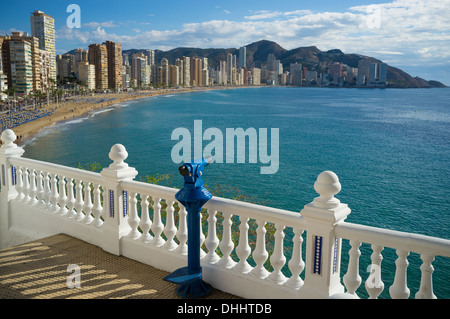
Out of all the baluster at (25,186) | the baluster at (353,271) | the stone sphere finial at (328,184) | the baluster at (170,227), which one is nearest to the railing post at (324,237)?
the stone sphere finial at (328,184)

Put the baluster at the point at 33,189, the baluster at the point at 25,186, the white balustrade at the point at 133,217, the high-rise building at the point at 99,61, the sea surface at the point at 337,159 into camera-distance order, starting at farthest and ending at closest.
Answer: the high-rise building at the point at 99,61 → the sea surface at the point at 337,159 → the baluster at the point at 25,186 → the baluster at the point at 33,189 → the white balustrade at the point at 133,217

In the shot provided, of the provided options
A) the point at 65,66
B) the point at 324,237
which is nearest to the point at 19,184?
the point at 324,237

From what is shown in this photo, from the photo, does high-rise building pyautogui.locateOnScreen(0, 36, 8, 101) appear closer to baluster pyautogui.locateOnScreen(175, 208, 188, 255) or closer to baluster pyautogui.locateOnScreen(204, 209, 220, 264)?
baluster pyautogui.locateOnScreen(175, 208, 188, 255)

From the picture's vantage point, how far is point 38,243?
5324 millimetres

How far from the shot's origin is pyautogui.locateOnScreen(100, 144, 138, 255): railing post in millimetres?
4812

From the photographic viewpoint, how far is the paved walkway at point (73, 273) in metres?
4.02

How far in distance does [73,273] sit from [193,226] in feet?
4.95

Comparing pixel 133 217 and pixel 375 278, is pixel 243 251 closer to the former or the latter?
pixel 375 278

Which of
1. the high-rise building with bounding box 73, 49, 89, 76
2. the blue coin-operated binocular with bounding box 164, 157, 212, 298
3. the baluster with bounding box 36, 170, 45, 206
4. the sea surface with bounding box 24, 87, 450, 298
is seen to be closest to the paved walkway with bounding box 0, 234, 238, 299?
the blue coin-operated binocular with bounding box 164, 157, 212, 298

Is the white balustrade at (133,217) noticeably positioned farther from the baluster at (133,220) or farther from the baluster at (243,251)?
the baluster at (243,251)

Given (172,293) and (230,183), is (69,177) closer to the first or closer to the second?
(172,293)
